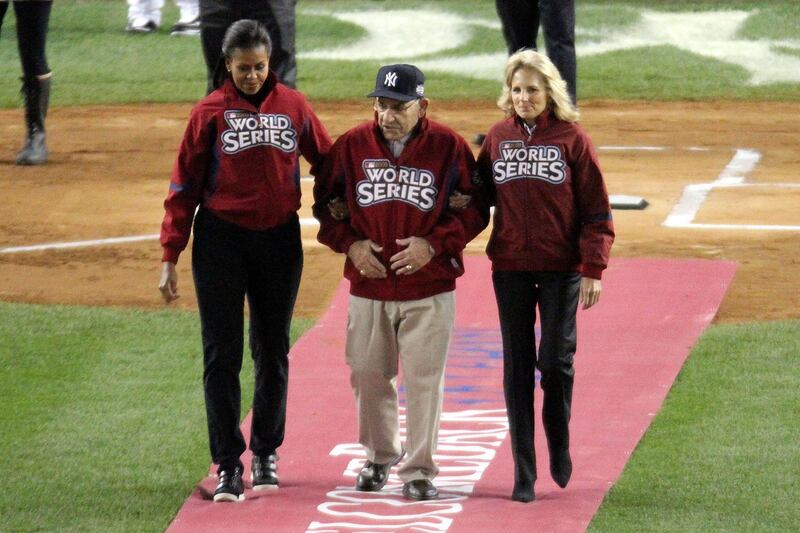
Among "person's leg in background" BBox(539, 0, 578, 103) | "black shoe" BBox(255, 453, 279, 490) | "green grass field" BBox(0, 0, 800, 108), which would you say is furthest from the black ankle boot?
"black shoe" BBox(255, 453, 279, 490)

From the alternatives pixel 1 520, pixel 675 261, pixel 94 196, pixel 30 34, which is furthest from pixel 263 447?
pixel 30 34

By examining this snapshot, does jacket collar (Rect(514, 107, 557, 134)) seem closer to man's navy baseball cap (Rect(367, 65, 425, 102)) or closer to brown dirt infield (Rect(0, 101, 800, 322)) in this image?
man's navy baseball cap (Rect(367, 65, 425, 102))

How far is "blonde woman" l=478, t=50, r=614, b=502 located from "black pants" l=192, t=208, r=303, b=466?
77 centimetres

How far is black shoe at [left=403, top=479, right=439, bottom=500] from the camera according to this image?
613 cm

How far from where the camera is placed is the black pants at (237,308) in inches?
241

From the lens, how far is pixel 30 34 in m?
12.7

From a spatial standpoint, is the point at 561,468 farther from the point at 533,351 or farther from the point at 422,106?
the point at 422,106

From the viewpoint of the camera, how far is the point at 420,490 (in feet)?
20.1

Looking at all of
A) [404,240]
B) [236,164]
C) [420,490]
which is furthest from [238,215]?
[420,490]

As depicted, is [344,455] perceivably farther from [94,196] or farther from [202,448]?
[94,196]

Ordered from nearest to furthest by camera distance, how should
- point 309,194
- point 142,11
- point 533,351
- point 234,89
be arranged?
point 234,89, point 533,351, point 309,194, point 142,11

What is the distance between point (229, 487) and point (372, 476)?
524 millimetres

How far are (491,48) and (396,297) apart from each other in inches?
517

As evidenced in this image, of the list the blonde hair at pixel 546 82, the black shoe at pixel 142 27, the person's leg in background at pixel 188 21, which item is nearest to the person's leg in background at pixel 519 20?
the blonde hair at pixel 546 82
